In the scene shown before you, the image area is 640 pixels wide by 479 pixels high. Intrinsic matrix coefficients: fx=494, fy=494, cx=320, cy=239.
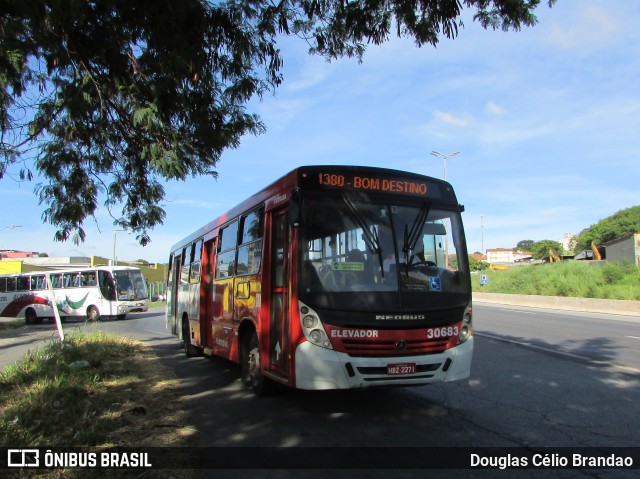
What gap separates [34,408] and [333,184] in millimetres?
4115

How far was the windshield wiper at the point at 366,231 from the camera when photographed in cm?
574

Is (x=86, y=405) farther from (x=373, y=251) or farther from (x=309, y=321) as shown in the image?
(x=373, y=251)

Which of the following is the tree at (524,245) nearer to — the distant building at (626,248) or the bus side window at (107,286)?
the distant building at (626,248)

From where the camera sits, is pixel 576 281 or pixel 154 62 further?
pixel 576 281

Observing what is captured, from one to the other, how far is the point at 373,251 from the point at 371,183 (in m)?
0.87

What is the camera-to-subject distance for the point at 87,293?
28.7 m

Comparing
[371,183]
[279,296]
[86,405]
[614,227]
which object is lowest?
[86,405]

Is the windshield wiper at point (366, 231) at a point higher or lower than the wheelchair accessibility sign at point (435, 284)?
higher

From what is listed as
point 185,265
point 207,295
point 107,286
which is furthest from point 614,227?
point 207,295

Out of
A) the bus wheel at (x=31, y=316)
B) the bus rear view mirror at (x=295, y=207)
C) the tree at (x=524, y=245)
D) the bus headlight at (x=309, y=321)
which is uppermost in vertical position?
the tree at (x=524, y=245)

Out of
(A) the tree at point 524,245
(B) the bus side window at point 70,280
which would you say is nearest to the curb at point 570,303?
(B) the bus side window at point 70,280

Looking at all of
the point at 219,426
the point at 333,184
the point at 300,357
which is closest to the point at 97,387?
the point at 219,426

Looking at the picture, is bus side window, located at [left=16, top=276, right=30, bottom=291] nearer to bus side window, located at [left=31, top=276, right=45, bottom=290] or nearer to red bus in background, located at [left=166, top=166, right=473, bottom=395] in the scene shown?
bus side window, located at [left=31, top=276, right=45, bottom=290]

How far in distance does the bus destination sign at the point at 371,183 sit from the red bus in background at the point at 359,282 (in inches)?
0.5
